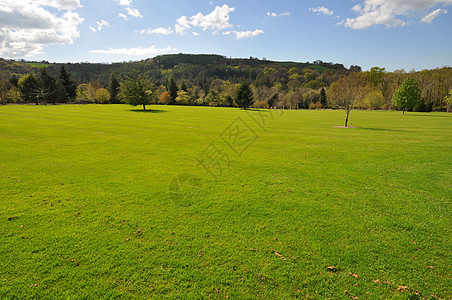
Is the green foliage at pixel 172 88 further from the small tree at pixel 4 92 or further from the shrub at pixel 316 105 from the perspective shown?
the shrub at pixel 316 105

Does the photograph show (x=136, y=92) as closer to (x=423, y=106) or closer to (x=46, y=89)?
(x=46, y=89)

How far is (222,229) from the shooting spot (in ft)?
23.0

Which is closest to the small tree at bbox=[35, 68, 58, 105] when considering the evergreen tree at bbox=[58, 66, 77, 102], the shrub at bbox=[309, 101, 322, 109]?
the evergreen tree at bbox=[58, 66, 77, 102]

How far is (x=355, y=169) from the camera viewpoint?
44.1 feet

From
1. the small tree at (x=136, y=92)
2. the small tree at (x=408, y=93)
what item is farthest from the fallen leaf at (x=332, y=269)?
the small tree at (x=408, y=93)

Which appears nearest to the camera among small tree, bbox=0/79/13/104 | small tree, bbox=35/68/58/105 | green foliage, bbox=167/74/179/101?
small tree, bbox=0/79/13/104

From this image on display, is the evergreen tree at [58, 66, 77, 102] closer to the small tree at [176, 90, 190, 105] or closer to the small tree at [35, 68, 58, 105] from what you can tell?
the small tree at [35, 68, 58, 105]

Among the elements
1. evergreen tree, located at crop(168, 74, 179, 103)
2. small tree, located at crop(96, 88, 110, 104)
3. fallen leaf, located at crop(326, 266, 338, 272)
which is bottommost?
fallen leaf, located at crop(326, 266, 338, 272)

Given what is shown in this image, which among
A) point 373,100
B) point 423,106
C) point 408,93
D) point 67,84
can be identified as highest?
point 67,84

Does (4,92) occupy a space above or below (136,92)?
above

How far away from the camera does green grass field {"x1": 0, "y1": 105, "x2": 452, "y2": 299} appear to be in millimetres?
4973

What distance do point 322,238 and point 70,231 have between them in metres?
8.24

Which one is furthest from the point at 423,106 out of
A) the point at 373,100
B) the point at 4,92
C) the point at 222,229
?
the point at 4,92

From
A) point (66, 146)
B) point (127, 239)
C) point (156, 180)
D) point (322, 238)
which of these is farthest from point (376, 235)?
point (66, 146)
